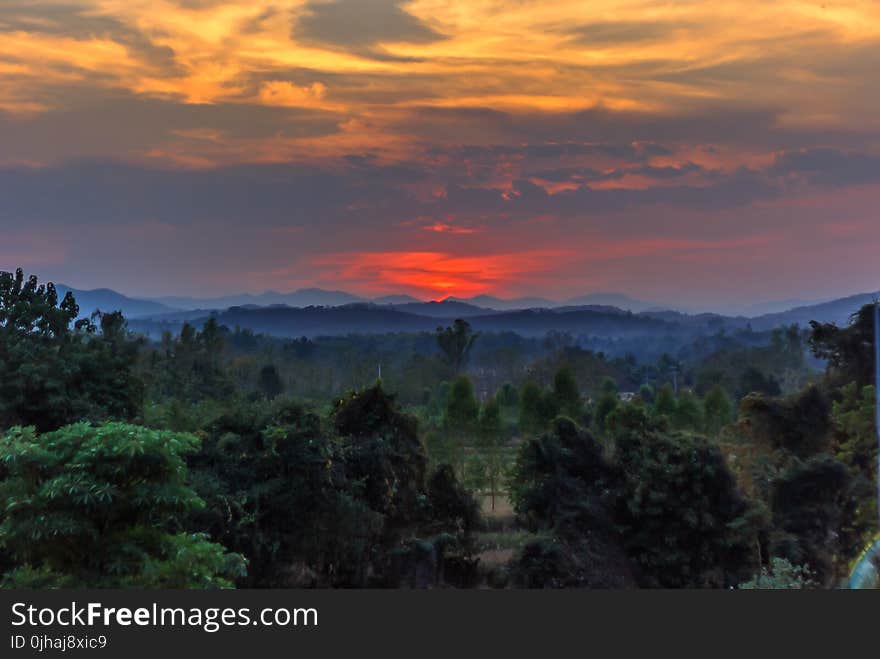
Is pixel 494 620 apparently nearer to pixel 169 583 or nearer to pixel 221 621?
pixel 221 621

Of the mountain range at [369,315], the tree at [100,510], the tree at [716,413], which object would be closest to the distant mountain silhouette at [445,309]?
the mountain range at [369,315]

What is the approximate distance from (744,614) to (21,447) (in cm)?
526

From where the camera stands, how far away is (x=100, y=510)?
607cm

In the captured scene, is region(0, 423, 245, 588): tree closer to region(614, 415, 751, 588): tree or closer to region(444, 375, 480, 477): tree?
region(614, 415, 751, 588): tree

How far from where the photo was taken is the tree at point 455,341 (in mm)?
32688

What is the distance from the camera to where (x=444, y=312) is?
185ft

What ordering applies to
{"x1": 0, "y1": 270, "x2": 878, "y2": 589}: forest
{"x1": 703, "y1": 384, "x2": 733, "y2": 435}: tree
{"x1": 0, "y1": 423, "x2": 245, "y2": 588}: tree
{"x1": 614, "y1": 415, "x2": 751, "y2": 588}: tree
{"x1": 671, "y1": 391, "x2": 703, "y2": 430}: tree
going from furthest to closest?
{"x1": 703, "y1": 384, "x2": 733, "y2": 435}: tree < {"x1": 671, "y1": 391, "x2": 703, "y2": 430}: tree < {"x1": 614, "y1": 415, "x2": 751, "y2": 588}: tree < {"x1": 0, "y1": 270, "x2": 878, "y2": 589}: forest < {"x1": 0, "y1": 423, "x2": 245, "y2": 588}: tree

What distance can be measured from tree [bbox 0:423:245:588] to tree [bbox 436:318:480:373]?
2627cm

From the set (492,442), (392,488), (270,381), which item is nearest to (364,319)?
(270,381)

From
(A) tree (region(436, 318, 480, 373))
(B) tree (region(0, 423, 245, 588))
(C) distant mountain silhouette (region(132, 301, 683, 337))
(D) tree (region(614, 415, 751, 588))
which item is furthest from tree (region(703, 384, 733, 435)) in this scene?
(C) distant mountain silhouette (region(132, 301, 683, 337))

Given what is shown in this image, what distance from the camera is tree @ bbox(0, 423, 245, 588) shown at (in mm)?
5898

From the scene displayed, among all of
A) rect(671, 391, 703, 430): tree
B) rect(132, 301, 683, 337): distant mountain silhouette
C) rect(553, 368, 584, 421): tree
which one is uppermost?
rect(132, 301, 683, 337): distant mountain silhouette

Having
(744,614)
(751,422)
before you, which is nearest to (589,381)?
(751,422)

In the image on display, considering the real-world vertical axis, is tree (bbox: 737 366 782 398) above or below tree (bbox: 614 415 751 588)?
above
